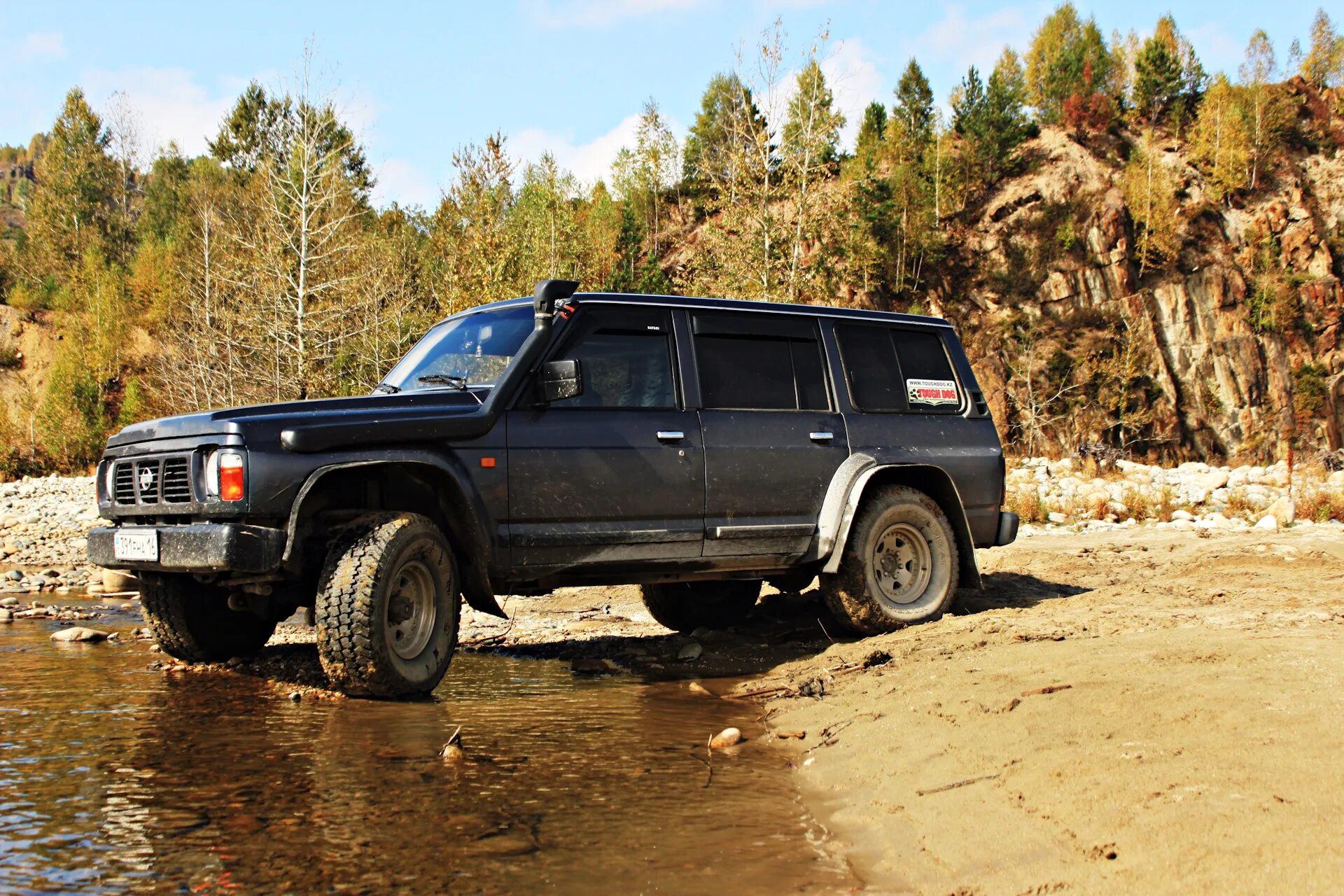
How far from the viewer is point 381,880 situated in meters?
2.91

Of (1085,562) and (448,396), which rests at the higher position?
(448,396)

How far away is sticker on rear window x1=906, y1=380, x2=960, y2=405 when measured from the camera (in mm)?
7418

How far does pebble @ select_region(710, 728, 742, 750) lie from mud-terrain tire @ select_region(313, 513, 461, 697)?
152cm

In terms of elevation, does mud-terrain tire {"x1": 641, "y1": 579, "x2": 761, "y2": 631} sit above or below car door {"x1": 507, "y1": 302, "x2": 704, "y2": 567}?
below

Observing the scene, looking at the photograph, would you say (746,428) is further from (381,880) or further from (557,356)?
(381,880)

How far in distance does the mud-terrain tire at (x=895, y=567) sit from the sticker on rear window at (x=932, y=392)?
27.4 inches

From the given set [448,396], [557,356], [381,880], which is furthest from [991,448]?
[381,880]

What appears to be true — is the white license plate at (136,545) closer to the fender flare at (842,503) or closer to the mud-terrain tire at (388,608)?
the mud-terrain tire at (388,608)

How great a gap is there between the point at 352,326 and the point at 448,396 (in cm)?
2360

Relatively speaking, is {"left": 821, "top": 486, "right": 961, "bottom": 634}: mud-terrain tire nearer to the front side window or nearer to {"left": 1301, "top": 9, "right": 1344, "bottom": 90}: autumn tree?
the front side window

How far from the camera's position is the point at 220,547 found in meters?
4.83

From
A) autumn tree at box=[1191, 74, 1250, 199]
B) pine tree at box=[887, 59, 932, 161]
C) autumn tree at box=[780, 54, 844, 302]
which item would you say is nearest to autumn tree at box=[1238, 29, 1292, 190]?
autumn tree at box=[1191, 74, 1250, 199]

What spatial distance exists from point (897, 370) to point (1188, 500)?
9036mm

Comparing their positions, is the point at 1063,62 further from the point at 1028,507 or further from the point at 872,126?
the point at 1028,507
